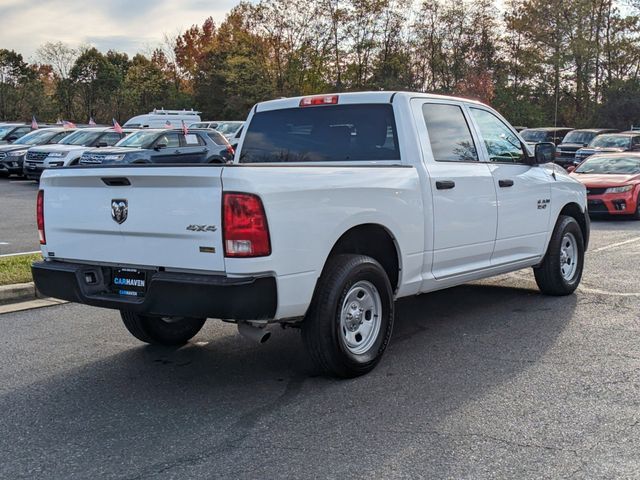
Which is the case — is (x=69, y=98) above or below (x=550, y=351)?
above

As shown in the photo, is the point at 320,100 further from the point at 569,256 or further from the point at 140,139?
the point at 140,139

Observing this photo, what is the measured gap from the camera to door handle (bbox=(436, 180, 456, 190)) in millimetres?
5652

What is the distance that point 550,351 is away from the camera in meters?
5.61

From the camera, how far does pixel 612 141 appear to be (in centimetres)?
2464

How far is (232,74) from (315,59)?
5891 millimetres

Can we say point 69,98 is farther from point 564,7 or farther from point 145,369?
point 145,369

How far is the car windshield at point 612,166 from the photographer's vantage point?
16219 millimetres

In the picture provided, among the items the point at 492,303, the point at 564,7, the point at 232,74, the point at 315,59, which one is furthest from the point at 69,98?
the point at 492,303

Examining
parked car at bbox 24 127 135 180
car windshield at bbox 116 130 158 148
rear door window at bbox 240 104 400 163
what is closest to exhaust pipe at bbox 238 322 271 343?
rear door window at bbox 240 104 400 163

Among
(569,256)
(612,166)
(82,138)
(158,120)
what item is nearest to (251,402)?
(569,256)

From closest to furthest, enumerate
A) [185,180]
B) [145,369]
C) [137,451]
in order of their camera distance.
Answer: [137,451] → [185,180] → [145,369]

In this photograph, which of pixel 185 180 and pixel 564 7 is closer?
pixel 185 180

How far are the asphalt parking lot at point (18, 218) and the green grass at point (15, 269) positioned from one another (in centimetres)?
129

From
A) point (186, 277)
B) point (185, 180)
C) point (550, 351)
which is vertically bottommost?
point (550, 351)
